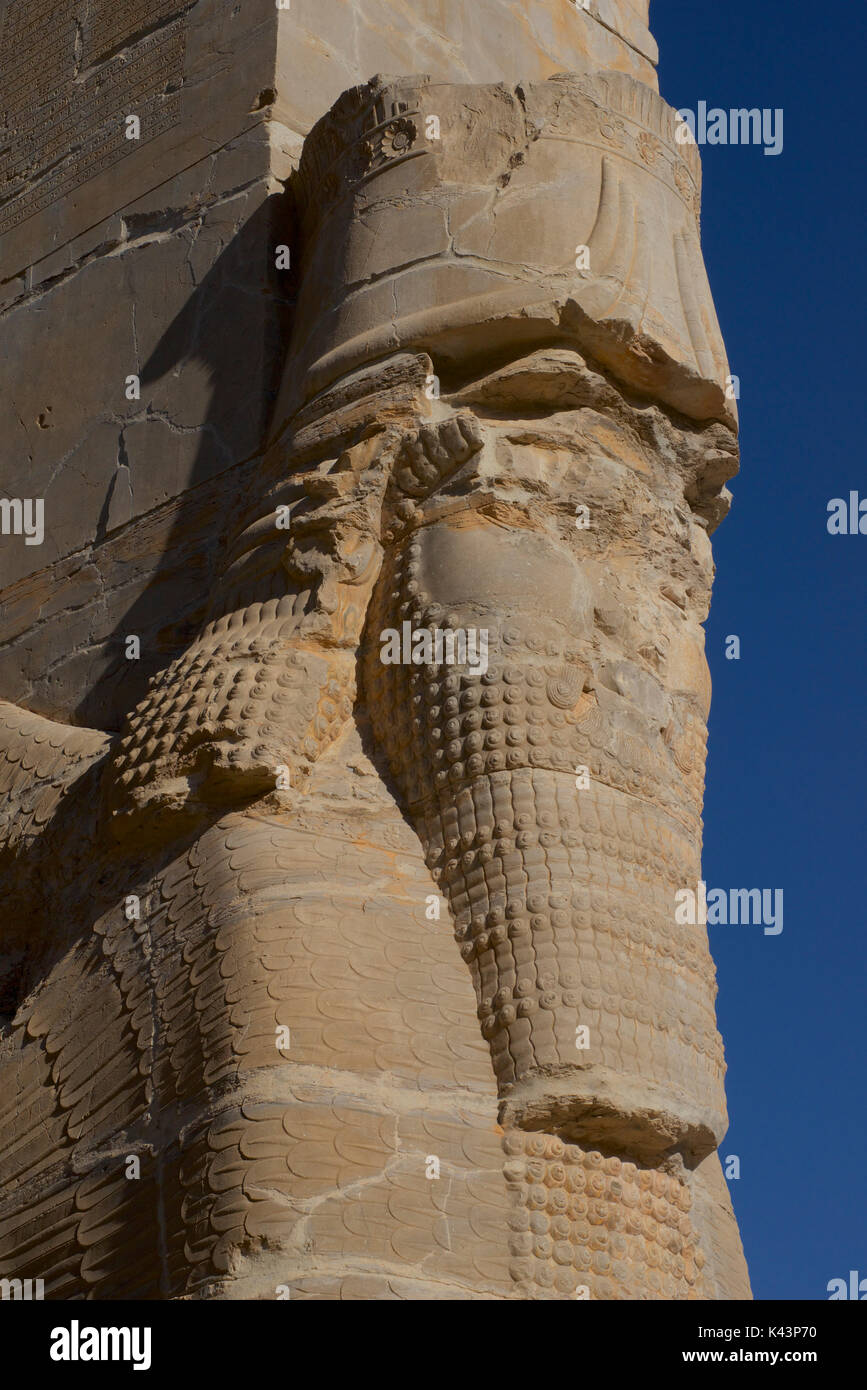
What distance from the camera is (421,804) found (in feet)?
15.1

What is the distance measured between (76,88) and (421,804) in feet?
10.6

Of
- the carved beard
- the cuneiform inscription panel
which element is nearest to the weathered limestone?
the carved beard

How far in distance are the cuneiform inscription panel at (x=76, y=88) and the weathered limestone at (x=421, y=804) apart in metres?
1.00

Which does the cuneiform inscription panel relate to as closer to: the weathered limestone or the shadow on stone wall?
the shadow on stone wall

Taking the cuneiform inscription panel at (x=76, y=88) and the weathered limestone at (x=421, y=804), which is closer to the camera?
the weathered limestone at (x=421, y=804)

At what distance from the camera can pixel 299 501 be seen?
4984mm

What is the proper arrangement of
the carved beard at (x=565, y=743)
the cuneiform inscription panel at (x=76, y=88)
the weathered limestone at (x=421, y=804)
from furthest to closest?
the cuneiform inscription panel at (x=76, y=88) → the carved beard at (x=565, y=743) → the weathered limestone at (x=421, y=804)

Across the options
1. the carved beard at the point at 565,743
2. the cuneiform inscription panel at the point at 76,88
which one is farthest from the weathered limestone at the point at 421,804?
the cuneiform inscription panel at the point at 76,88

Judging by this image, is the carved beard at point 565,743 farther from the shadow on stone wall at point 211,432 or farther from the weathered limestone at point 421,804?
the shadow on stone wall at point 211,432

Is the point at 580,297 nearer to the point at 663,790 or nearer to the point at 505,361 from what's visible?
the point at 505,361

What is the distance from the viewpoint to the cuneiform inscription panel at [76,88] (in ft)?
20.9

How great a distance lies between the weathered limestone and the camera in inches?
159

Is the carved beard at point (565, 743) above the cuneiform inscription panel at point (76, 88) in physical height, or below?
below
